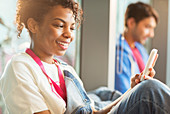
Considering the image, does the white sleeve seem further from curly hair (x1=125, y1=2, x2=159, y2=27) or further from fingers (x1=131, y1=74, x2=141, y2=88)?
curly hair (x1=125, y1=2, x2=159, y2=27)

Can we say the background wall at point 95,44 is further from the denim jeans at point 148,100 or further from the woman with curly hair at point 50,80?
the denim jeans at point 148,100

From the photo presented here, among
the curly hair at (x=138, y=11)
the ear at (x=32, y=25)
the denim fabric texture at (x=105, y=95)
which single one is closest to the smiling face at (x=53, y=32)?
the ear at (x=32, y=25)

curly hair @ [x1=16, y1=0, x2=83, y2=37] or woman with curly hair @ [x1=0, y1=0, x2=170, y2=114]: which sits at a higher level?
curly hair @ [x1=16, y1=0, x2=83, y2=37]

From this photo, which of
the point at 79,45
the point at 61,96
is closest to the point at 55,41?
the point at 61,96

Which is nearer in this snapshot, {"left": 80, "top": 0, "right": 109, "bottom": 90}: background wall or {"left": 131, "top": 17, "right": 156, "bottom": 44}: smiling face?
{"left": 80, "top": 0, "right": 109, "bottom": 90}: background wall

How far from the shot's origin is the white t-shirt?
3.00ft

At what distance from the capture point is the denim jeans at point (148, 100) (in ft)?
2.85

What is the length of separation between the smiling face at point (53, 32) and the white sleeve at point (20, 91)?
0.45 feet

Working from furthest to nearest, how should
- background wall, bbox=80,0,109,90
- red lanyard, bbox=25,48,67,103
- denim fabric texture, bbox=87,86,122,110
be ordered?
background wall, bbox=80,0,109,90, denim fabric texture, bbox=87,86,122,110, red lanyard, bbox=25,48,67,103

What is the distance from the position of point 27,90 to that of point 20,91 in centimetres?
3

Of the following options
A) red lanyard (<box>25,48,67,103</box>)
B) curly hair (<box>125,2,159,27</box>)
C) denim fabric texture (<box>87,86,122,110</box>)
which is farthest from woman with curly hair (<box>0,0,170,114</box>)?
curly hair (<box>125,2,159,27</box>)

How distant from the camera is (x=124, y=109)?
92 cm

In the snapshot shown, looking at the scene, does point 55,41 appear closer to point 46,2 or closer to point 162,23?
point 46,2

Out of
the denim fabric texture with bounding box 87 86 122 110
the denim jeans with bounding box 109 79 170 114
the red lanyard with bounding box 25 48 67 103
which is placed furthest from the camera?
the denim fabric texture with bounding box 87 86 122 110
